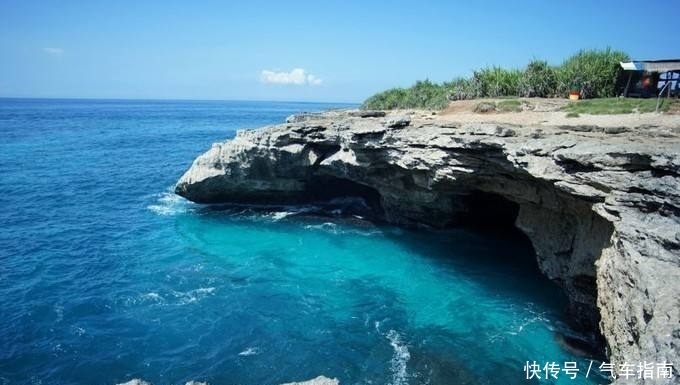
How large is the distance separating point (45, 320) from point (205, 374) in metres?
8.13

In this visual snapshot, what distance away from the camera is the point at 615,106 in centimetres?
2481

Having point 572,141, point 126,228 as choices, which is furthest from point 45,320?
point 572,141

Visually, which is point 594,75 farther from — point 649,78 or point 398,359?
point 398,359

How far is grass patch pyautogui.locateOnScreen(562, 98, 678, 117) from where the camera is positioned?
23234 millimetres

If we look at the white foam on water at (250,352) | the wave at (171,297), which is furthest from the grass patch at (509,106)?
the white foam on water at (250,352)

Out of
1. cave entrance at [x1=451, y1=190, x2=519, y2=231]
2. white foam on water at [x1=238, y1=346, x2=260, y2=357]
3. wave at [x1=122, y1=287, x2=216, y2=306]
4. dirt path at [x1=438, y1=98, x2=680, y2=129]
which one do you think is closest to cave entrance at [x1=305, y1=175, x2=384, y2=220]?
cave entrance at [x1=451, y1=190, x2=519, y2=231]

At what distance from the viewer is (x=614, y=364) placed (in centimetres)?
1347

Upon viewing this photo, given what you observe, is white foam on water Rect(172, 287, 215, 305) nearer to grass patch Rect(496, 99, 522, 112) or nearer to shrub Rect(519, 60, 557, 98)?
grass patch Rect(496, 99, 522, 112)

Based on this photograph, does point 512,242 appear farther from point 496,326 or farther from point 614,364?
point 614,364

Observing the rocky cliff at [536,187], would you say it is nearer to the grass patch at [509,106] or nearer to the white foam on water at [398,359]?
the grass patch at [509,106]

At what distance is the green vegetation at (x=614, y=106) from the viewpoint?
23291mm

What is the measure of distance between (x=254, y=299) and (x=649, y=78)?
27.1 metres

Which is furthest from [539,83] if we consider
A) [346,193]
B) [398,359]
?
[398,359]

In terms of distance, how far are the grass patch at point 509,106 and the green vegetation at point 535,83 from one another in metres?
4.80
